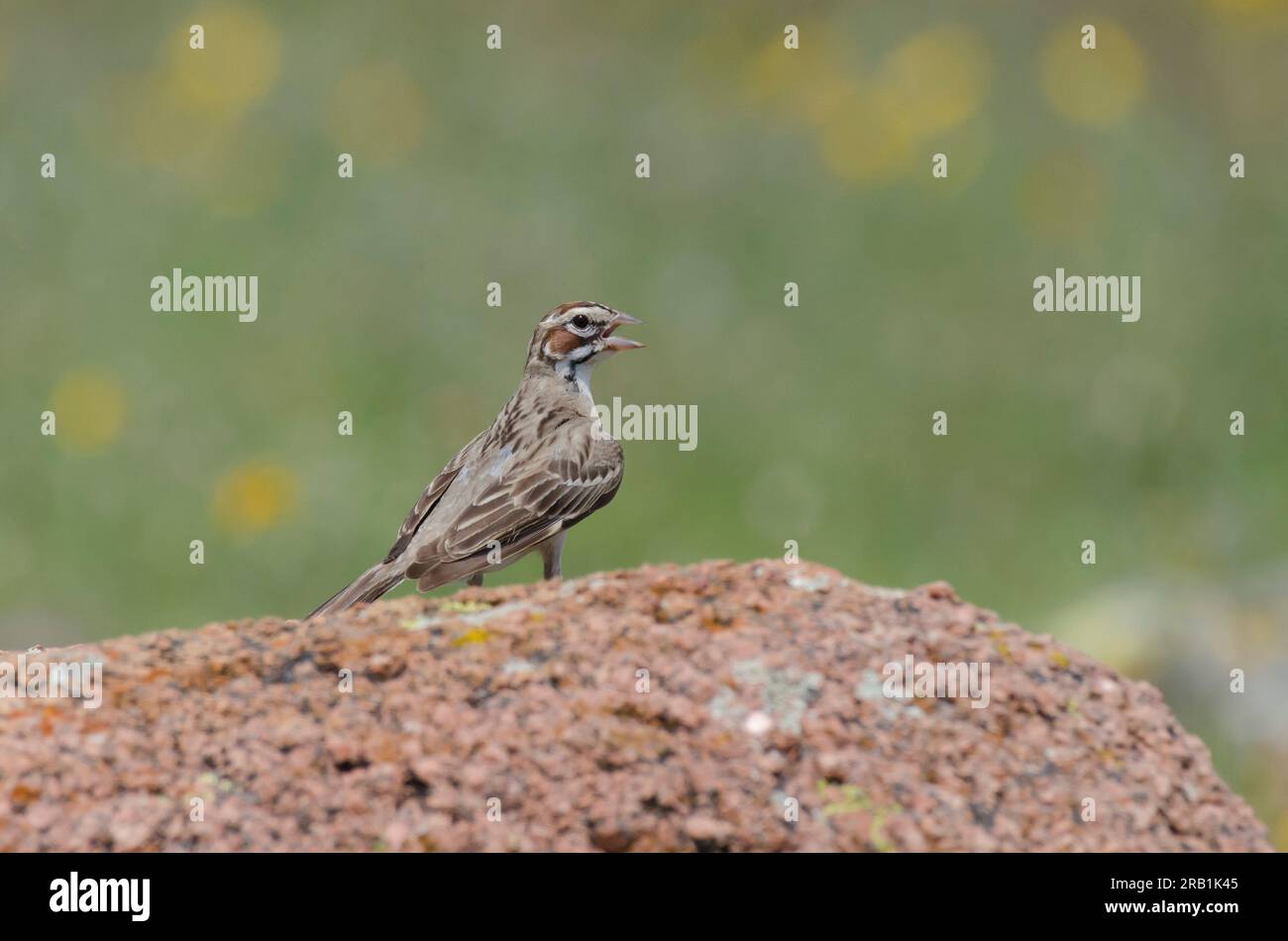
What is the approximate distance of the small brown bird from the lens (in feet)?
29.9

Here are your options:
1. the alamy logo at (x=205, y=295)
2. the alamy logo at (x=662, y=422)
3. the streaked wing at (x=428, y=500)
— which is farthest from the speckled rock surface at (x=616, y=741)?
the alamy logo at (x=205, y=295)

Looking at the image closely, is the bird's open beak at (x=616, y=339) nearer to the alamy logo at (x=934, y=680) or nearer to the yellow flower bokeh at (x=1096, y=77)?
the alamy logo at (x=934, y=680)

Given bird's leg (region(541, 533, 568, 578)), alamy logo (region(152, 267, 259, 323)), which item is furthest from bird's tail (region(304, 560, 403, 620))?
alamy logo (region(152, 267, 259, 323))

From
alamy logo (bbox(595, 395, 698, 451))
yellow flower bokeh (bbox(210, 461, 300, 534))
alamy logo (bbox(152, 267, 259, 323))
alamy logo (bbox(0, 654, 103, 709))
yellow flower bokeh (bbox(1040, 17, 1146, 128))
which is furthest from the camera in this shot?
yellow flower bokeh (bbox(1040, 17, 1146, 128))

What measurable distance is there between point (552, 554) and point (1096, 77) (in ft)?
28.6

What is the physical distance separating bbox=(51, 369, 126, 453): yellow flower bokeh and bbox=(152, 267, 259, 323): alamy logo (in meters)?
0.75

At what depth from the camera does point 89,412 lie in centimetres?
1383

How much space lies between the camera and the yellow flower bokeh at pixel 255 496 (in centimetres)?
1323

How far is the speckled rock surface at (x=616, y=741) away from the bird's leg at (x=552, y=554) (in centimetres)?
344

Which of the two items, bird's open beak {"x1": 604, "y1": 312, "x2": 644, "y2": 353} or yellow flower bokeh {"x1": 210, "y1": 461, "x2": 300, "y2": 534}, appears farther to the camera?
yellow flower bokeh {"x1": 210, "y1": 461, "x2": 300, "y2": 534}

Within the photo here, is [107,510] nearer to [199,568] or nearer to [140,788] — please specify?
[199,568]

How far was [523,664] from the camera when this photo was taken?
5746 millimetres

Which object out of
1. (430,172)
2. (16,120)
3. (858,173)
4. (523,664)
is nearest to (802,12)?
(858,173)

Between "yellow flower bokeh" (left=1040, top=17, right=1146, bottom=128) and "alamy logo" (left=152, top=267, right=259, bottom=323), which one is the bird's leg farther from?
"yellow flower bokeh" (left=1040, top=17, right=1146, bottom=128)
